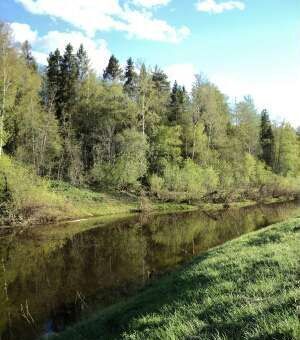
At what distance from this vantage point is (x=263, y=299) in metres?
7.90

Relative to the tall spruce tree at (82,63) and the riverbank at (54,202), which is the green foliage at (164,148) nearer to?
the riverbank at (54,202)

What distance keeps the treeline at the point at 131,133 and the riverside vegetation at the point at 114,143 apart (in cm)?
18

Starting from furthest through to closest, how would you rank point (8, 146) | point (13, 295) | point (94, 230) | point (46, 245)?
1. point (8, 146)
2. point (94, 230)
3. point (46, 245)
4. point (13, 295)

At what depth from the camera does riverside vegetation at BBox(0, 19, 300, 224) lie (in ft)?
139

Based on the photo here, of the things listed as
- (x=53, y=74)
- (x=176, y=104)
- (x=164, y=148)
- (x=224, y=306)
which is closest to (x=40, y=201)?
(x=164, y=148)

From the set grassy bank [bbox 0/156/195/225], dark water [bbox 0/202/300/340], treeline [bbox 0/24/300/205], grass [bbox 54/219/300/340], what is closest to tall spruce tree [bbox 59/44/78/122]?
treeline [bbox 0/24/300/205]

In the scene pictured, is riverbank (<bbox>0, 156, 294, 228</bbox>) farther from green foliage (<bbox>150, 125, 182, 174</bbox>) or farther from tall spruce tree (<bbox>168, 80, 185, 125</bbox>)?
tall spruce tree (<bbox>168, 80, 185, 125</bbox>)

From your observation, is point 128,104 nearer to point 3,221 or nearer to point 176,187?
point 176,187

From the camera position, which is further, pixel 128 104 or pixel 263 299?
pixel 128 104

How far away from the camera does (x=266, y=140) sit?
87.5m

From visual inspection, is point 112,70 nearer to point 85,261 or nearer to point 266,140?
point 266,140

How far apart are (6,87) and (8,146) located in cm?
1383

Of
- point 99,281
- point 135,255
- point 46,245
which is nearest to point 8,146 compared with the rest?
point 46,245

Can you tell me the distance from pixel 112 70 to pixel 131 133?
29.7m
